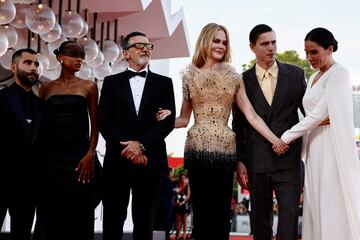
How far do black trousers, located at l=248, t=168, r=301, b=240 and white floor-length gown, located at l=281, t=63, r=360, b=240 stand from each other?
0.17 m

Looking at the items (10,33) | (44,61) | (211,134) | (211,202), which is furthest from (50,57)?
(211,202)

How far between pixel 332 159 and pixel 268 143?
474mm

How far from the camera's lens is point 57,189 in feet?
15.4

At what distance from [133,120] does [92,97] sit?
53 cm

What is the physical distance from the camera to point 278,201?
4664 mm

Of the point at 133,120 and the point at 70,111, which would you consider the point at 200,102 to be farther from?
the point at 70,111

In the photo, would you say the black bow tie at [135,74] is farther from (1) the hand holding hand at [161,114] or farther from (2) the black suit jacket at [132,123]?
(1) the hand holding hand at [161,114]

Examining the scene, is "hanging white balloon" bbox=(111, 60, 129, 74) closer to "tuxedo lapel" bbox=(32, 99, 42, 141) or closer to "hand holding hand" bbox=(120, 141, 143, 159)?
"tuxedo lapel" bbox=(32, 99, 42, 141)

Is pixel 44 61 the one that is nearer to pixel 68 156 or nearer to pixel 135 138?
pixel 68 156

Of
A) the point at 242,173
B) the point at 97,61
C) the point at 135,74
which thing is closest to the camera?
the point at 135,74

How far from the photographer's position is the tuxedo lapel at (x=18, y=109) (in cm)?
466

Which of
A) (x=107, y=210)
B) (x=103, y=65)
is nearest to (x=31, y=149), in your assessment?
(x=107, y=210)

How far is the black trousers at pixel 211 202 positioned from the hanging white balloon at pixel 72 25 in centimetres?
454

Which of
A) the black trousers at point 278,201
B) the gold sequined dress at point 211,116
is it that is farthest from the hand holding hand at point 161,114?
the black trousers at point 278,201
